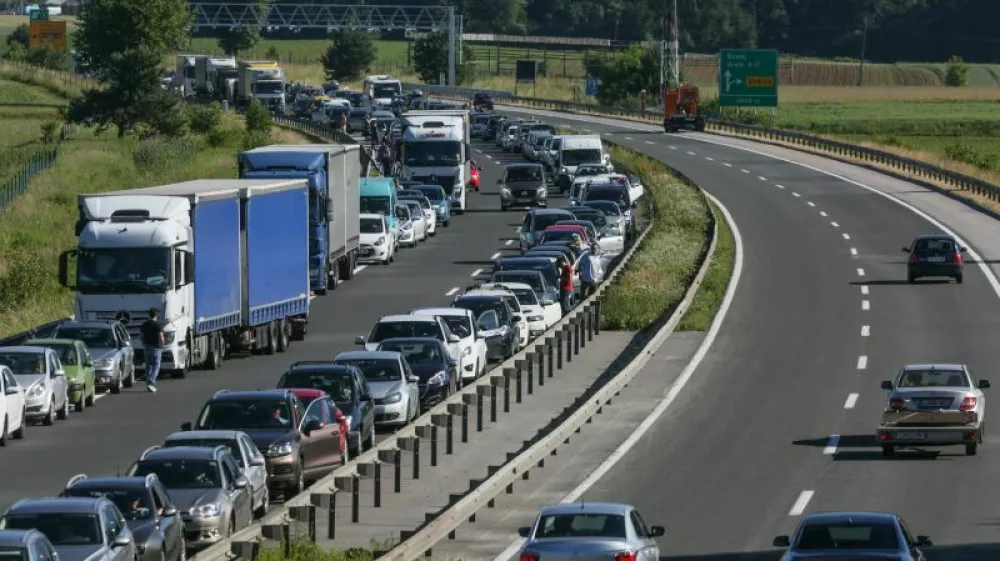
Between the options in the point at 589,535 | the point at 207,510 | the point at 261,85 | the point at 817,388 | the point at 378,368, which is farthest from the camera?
the point at 261,85

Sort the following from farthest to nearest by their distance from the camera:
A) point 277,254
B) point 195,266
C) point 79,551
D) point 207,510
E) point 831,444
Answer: point 277,254 → point 195,266 → point 831,444 → point 207,510 → point 79,551

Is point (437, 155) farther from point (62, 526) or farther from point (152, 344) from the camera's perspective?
point (62, 526)

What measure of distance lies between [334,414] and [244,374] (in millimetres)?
13476

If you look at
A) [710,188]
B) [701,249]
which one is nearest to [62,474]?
[701,249]

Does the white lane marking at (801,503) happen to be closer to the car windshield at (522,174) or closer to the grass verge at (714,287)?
the grass verge at (714,287)

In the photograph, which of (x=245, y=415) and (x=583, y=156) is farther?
(x=583, y=156)

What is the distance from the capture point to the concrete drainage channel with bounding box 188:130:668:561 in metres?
21.9

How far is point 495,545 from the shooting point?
2459cm

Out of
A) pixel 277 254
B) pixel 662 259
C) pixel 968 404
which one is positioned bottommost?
pixel 662 259

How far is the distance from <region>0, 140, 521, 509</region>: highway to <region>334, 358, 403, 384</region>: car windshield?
3.16 m

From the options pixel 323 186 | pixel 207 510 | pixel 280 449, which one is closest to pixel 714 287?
pixel 323 186

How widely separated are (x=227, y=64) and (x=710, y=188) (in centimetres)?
6079

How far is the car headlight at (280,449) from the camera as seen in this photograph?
27.1 meters

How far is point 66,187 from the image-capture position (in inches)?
3472
